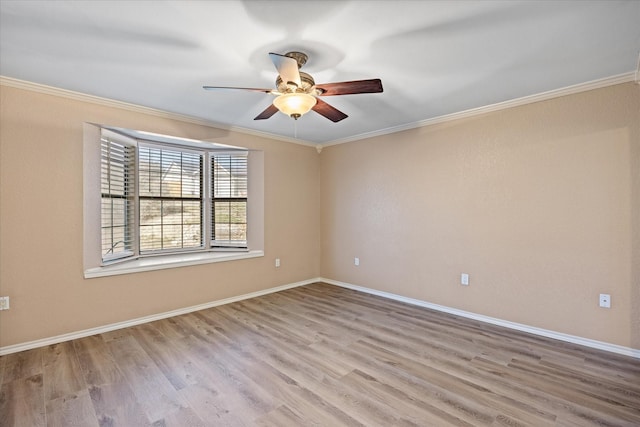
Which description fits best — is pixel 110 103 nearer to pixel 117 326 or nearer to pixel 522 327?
pixel 117 326

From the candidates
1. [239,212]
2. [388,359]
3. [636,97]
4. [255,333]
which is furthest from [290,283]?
[636,97]

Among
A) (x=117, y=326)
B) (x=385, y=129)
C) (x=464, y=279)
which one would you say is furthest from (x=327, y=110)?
(x=117, y=326)

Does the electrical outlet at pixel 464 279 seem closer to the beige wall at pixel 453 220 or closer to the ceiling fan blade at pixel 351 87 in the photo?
the beige wall at pixel 453 220

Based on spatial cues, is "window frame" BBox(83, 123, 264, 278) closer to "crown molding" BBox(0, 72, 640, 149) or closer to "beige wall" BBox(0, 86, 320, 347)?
"beige wall" BBox(0, 86, 320, 347)

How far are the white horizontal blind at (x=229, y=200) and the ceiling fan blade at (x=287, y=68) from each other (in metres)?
2.66

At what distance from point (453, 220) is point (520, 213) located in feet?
2.29

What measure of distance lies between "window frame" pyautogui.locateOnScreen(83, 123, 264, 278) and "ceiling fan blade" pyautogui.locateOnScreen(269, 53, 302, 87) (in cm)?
226

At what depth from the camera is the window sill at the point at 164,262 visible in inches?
124

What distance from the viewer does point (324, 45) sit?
211 cm

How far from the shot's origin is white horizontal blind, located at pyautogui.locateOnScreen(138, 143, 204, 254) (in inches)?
154

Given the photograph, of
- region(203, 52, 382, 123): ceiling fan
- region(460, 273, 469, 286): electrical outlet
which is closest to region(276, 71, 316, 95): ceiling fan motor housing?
region(203, 52, 382, 123): ceiling fan

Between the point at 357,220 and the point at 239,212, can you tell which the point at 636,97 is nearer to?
the point at 357,220

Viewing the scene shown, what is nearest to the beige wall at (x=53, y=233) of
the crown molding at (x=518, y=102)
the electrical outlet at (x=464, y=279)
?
the crown molding at (x=518, y=102)

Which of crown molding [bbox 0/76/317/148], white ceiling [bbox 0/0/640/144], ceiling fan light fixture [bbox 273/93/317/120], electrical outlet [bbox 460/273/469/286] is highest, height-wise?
white ceiling [bbox 0/0/640/144]
